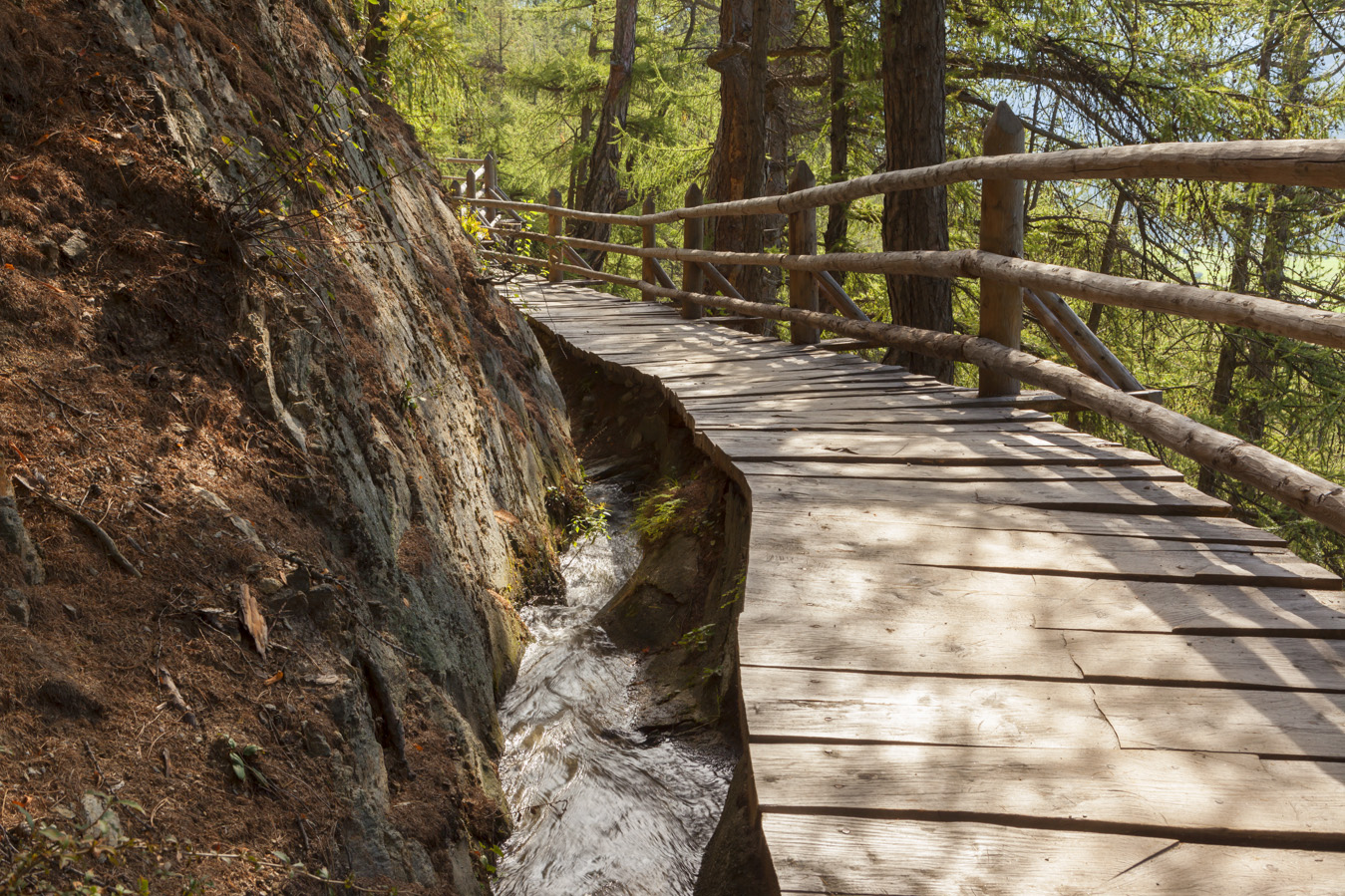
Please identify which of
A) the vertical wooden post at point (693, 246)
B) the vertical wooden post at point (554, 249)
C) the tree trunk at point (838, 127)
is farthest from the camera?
the vertical wooden post at point (554, 249)

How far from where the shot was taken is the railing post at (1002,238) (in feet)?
16.8

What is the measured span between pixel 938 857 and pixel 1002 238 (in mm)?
4134

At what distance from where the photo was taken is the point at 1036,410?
5094 millimetres

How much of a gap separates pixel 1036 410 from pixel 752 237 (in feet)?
21.8

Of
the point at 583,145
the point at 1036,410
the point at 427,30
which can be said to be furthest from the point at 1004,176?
the point at 583,145

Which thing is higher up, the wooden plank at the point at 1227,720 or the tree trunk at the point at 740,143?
the tree trunk at the point at 740,143

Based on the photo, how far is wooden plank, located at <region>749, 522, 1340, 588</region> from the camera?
297cm

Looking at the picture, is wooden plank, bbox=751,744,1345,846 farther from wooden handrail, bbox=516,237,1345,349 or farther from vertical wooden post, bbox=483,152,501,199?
vertical wooden post, bbox=483,152,501,199

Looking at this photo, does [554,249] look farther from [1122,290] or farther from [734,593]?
[1122,290]

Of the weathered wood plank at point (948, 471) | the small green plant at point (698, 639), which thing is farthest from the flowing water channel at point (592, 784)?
the weathered wood plank at point (948, 471)

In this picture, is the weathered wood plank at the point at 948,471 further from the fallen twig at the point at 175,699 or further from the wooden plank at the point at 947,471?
the fallen twig at the point at 175,699

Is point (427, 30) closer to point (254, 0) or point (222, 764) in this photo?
point (254, 0)

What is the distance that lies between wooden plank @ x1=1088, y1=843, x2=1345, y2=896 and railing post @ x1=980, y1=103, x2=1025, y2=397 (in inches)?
142

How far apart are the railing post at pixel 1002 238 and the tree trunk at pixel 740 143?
5362mm
